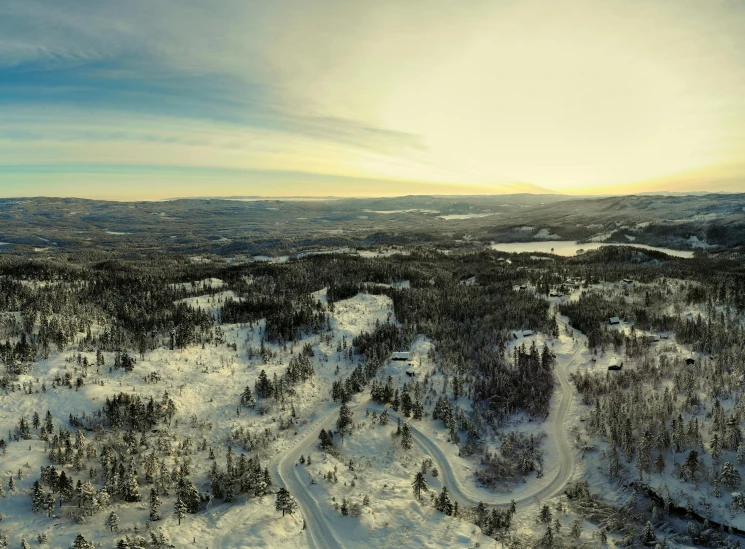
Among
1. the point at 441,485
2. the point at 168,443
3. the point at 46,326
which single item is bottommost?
the point at 441,485

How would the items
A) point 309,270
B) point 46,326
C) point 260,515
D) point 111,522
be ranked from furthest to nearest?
1. point 309,270
2. point 46,326
3. point 260,515
4. point 111,522

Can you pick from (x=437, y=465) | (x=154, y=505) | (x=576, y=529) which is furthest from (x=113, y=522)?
(x=576, y=529)

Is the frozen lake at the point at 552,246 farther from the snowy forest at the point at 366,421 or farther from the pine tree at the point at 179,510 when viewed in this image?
the pine tree at the point at 179,510

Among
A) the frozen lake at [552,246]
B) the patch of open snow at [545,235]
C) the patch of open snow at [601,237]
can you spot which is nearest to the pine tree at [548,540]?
the frozen lake at [552,246]

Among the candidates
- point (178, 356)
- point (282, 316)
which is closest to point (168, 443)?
point (178, 356)

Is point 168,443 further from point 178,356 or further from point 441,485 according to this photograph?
point 441,485

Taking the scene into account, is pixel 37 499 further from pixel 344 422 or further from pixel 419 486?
pixel 419 486

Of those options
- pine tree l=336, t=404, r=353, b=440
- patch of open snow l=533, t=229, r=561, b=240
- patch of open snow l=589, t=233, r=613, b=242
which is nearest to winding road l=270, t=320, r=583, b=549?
pine tree l=336, t=404, r=353, b=440

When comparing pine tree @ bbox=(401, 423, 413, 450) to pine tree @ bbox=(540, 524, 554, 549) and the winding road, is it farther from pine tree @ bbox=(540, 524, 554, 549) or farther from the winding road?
pine tree @ bbox=(540, 524, 554, 549)
